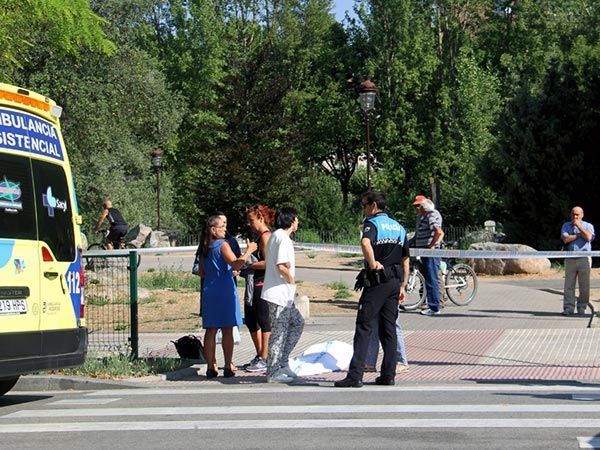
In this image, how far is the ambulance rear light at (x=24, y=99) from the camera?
9.54 metres

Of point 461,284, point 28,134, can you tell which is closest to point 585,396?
point 28,134

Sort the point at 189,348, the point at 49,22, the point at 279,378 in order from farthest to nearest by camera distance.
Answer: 1. the point at 49,22
2. the point at 189,348
3. the point at 279,378

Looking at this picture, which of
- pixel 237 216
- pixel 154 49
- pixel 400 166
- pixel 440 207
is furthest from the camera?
pixel 154 49

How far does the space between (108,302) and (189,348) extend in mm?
2018

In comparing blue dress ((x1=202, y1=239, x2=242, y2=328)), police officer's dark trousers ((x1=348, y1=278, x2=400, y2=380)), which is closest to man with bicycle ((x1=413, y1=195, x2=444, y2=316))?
blue dress ((x1=202, y1=239, x2=242, y2=328))

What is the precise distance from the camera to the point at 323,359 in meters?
12.1

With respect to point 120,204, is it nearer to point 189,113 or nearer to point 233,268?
point 189,113

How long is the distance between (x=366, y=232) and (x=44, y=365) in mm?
3359

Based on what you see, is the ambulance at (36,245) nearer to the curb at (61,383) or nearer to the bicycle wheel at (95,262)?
the curb at (61,383)

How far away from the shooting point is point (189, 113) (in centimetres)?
6284

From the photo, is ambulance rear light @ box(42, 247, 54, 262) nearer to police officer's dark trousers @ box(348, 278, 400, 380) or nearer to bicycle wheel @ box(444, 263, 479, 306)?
police officer's dark trousers @ box(348, 278, 400, 380)

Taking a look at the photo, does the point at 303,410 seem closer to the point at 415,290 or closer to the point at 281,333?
the point at 281,333

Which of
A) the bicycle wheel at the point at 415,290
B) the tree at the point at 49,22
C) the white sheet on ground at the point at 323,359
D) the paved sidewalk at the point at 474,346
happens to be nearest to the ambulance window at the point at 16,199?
the paved sidewalk at the point at 474,346

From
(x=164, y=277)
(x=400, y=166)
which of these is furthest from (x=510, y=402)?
(x=400, y=166)
